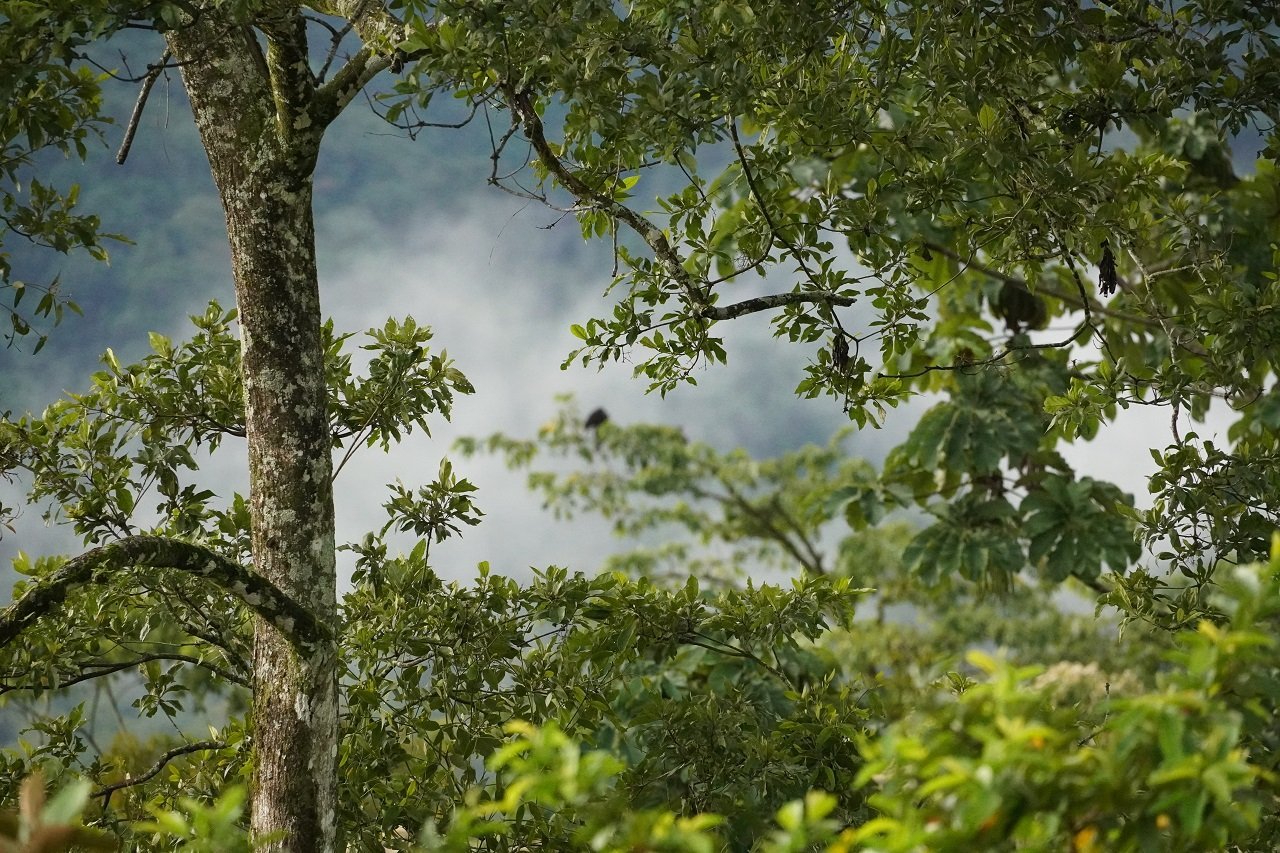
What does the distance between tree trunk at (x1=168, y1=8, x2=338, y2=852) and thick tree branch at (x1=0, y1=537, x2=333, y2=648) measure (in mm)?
99

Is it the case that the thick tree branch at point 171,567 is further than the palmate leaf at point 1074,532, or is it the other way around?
the palmate leaf at point 1074,532

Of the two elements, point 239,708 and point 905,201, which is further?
point 239,708

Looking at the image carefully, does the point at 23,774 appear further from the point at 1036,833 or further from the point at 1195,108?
the point at 1195,108

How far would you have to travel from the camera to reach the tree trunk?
2441 mm

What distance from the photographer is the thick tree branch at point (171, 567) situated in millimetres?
1894

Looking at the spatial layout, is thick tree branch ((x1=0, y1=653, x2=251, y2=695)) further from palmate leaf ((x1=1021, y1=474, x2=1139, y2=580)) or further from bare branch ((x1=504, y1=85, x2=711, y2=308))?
palmate leaf ((x1=1021, y1=474, x2=1139, y2=580))

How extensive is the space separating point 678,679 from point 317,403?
103cm

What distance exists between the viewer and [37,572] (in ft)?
8.57

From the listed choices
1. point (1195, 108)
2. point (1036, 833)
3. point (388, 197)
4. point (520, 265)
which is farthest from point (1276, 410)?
point (388, 197)

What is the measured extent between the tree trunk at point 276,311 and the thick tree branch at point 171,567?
0.10 meters

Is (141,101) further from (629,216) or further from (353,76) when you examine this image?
(629,216)

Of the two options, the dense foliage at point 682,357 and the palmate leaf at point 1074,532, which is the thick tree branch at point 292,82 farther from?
the palmate leaf at point 1074,532

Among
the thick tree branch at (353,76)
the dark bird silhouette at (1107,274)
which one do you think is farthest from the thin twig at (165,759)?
the dark bird silhouette at (1107,274)

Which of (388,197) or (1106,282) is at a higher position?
(388,197)
